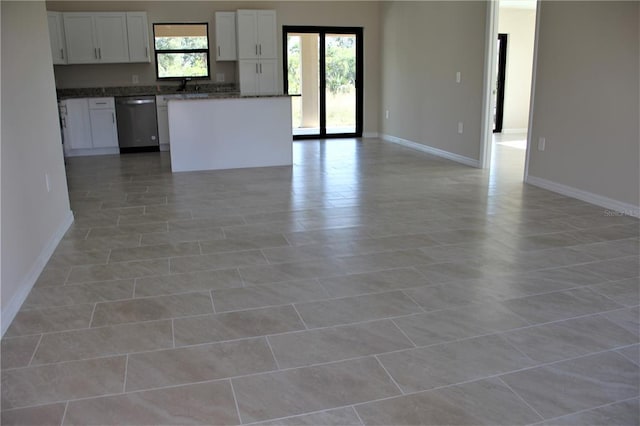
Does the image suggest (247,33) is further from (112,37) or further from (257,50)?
(112,37)

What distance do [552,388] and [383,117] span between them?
7784 millimetres

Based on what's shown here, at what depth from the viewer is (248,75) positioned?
844cm

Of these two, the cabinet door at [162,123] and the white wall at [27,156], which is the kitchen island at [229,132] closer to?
the cabinet door at [162,123]

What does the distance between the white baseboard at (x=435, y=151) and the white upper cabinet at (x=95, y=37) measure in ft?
14.8

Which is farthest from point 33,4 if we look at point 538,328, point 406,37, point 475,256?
point 406,37

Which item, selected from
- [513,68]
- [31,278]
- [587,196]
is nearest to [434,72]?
[587,196]

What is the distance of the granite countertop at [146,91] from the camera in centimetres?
820

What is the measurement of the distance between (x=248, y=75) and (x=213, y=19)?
1068 millimetres

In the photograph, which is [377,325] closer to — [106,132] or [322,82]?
[106,132]

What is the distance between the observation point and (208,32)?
8.48 m

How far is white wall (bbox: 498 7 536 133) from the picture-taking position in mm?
10008

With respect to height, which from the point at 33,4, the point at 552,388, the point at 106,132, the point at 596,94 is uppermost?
the point at 33,4

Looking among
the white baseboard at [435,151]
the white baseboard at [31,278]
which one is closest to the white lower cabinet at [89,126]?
the white baseboard at [31,278]

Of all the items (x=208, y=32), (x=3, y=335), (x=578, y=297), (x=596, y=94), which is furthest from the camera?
(x=208, y=32)
